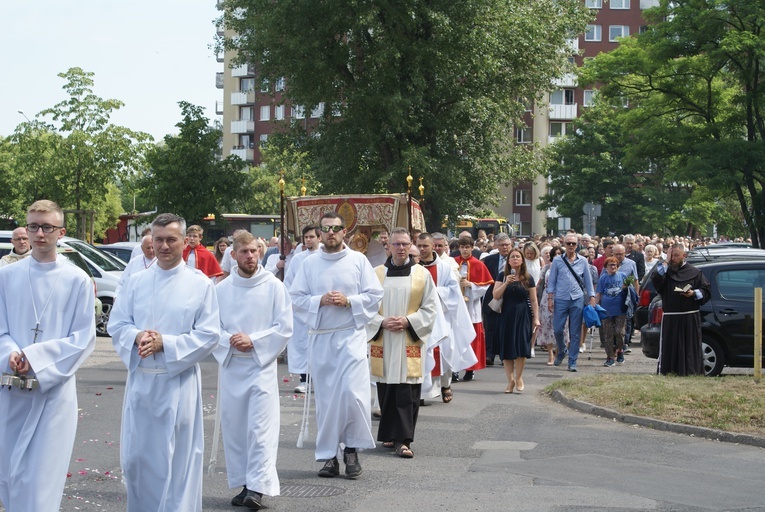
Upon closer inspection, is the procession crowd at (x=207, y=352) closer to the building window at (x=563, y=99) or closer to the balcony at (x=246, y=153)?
the building window at (x=563, y=99)

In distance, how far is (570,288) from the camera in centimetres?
1742

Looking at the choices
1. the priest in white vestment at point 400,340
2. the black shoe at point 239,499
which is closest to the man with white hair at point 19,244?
the priest in white vestment at point 400,340

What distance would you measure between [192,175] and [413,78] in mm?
7666

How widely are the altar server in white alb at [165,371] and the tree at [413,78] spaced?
2676 cm

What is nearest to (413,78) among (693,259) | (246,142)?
(693,259)

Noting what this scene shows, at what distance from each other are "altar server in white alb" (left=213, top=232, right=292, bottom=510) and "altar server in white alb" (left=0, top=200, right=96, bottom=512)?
1776 millimetres

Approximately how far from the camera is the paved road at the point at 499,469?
7961mm

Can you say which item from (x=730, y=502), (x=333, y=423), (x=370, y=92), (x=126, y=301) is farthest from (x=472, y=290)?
(x=370, y=92)

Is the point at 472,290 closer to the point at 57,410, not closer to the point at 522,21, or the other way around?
the point at 57,410

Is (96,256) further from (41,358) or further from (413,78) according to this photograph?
(41,358)

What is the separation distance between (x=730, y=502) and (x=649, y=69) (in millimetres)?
27492

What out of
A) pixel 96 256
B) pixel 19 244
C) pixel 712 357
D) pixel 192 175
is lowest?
pixel 712 357

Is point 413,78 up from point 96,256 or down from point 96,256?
up

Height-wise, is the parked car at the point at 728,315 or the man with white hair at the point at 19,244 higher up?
the man with white hair at the point at 19,244
